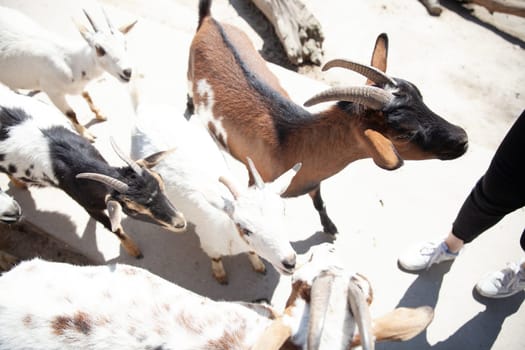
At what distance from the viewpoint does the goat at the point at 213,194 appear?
Result: 2.43 meters

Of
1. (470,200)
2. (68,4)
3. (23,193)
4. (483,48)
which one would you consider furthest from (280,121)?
(483,48)

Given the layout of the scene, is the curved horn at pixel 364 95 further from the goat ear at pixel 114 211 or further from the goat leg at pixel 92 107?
the goat leg at pixel 92 107

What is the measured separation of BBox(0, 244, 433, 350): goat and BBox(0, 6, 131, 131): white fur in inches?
82.2

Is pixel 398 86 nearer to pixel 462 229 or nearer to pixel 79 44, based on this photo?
pixel 462 229

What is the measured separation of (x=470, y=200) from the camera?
2.71 metres

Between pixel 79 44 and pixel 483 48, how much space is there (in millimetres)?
6152

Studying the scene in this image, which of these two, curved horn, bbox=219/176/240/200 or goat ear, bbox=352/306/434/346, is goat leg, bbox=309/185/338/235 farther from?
goat ear, bbox=352/306/434/346

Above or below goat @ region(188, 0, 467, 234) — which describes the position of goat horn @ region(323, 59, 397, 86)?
above

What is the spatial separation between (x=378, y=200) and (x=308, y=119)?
1423mm

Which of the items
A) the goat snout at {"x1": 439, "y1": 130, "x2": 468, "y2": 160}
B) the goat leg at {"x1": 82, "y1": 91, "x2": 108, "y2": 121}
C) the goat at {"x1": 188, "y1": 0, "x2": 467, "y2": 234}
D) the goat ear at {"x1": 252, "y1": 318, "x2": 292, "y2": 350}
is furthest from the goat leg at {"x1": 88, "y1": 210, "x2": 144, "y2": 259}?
the goat snout at {"x1": 439, "y1": 130, "x2": 468, "y2": 160}

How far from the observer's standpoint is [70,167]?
3008 mm

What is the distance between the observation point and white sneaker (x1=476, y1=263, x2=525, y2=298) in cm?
306

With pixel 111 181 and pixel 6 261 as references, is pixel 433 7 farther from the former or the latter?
pixel 6 261

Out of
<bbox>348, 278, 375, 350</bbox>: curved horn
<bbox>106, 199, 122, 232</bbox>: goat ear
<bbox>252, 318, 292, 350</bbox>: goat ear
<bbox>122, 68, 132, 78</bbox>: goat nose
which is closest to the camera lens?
<bbox>348, 278, 375, 350</bbox>: curved horn
